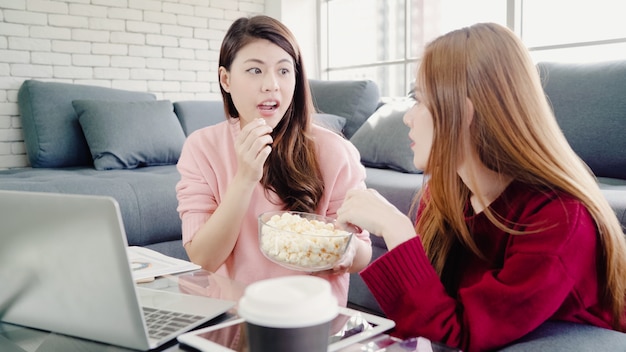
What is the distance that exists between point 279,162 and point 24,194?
0.78 m

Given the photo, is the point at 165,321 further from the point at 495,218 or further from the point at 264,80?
the point at 264,80

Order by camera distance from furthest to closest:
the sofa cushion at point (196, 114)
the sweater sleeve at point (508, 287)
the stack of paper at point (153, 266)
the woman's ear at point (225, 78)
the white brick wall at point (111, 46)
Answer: the sofa cushion at point (196, 114)
the white brick wall at point (111, 46)
the woman's ear at point (225, 78)
the stack of paper at point (153, 266)
the sweater sleeve at point (508, 287)

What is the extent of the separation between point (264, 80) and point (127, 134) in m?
2.02

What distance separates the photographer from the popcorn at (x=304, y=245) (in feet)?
2.82

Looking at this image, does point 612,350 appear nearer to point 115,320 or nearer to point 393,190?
point 115,320

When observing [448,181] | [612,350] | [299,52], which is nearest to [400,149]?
[299,52]

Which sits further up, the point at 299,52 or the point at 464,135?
the point at 299,52

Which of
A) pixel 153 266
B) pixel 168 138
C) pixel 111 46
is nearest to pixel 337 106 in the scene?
pixel 168 138

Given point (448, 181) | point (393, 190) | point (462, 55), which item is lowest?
point (393, 190)

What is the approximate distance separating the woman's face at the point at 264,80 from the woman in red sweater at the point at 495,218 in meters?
0.43

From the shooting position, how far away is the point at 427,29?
3.96 metres

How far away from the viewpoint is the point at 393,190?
2361 mm

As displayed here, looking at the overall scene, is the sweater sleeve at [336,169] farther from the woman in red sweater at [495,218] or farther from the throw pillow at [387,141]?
the throw pillow at [387,141]

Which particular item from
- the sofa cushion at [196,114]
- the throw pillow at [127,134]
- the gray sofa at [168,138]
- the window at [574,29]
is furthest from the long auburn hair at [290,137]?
the sofa cushion at [196,114]
